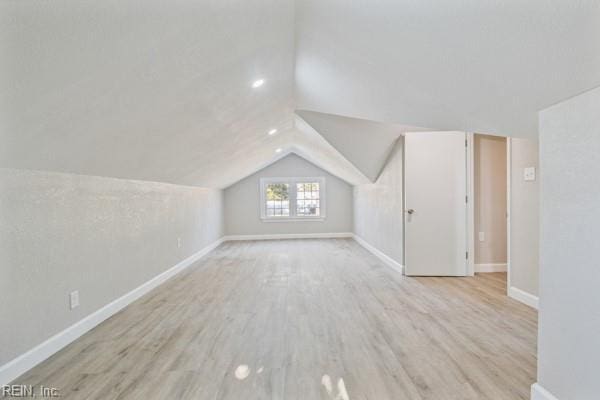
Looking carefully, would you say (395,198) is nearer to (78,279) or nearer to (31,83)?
(78,279)

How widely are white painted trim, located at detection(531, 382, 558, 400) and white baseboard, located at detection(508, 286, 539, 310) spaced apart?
1838 mm

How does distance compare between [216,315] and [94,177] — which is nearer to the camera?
[94,177]

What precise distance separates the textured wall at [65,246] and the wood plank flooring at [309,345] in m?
0.26

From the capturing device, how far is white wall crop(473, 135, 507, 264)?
468 centimetres

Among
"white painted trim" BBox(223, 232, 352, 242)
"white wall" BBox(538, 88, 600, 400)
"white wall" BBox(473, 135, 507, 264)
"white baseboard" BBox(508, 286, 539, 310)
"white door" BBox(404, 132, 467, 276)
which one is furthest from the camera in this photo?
"white painted trim" BBox(223, 232, 352, 242)

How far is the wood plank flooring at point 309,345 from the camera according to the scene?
1882mm

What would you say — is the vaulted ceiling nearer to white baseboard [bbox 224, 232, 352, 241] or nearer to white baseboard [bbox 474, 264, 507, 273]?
white baseboard [bbox 474, 264, 507, 273]

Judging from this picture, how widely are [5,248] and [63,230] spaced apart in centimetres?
52

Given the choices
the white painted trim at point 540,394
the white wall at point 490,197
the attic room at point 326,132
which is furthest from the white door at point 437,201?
the white painted trim at point 540,394

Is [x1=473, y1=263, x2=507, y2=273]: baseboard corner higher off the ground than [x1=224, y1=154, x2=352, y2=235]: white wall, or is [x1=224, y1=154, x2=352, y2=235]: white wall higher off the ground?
[x1=224, y1=154, x2=352, y2=235]: white wall

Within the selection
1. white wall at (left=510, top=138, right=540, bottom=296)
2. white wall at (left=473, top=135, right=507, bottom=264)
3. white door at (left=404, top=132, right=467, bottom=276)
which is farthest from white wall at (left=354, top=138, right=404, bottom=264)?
white wall at (left=510, top=138, right=540, bottom=296)

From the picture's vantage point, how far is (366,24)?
1771 mm

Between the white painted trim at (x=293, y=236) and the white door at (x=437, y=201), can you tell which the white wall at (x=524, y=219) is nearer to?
the white door at (x=437, y=201)

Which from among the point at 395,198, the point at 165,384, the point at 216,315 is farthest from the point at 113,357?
the point at 395,198
